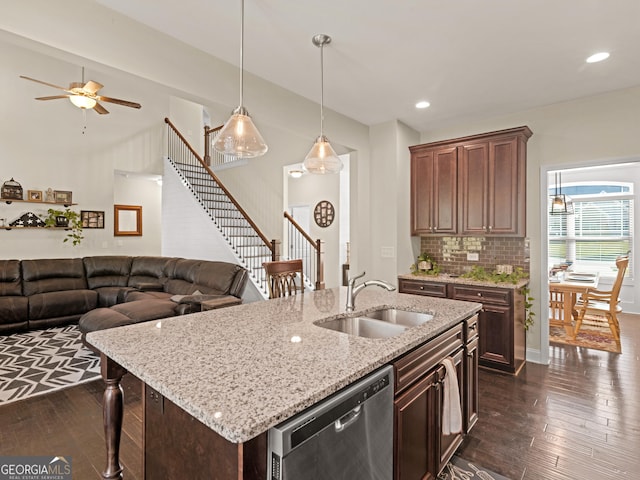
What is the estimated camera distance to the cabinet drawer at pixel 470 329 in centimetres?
217

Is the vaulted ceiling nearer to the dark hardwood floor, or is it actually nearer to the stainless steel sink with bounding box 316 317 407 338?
the stainless steel sink with bounding box 316 317 407 338

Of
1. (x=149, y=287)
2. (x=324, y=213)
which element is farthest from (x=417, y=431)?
(x=324, y=213)

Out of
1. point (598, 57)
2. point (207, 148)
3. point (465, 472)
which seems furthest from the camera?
point (207, 148)

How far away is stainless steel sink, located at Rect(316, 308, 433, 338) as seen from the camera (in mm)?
2029

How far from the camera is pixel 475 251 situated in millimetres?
4352

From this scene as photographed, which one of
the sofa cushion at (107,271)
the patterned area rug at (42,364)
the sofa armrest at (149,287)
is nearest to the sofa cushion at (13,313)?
the patterned area rug at (42,364)

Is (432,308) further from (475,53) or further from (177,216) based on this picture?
(177,216)

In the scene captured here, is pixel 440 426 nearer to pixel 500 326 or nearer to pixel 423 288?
pixel 500 326

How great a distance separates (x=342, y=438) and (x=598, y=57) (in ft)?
11.4

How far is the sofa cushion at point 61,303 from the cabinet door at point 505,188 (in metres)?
5.84

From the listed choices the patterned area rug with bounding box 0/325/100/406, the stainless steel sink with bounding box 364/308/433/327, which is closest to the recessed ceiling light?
the stainless steel sink with bounding box 364/308/433/327

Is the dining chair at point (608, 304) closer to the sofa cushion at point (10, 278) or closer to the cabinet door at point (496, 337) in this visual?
the cabinet door at point (496, 337)

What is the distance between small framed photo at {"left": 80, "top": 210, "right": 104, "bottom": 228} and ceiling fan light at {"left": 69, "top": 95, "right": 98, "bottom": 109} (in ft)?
7.86

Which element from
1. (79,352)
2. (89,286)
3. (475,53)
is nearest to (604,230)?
(475,53)
